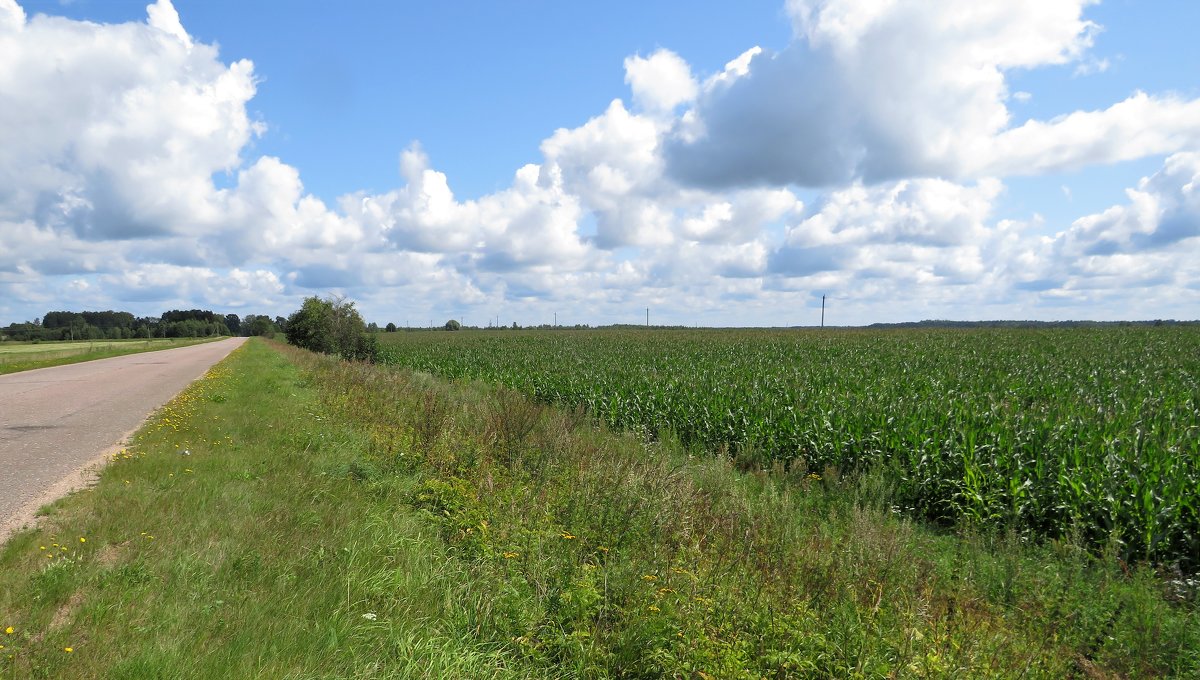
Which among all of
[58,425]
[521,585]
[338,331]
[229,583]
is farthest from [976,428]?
[338,331]

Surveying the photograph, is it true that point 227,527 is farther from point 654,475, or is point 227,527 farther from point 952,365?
point 952,365

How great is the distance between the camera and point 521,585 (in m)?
4.85

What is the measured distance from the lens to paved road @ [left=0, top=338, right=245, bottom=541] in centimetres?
713

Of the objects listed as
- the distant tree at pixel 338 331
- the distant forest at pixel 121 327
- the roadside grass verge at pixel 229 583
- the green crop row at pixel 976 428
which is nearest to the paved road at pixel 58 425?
the roadside grass verge at pixel 229 583

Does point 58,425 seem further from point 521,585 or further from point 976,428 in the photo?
point 976,428

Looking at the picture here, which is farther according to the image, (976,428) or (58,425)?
(58,425)

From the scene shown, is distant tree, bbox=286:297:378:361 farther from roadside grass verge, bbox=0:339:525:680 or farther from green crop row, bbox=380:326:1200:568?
roadside grass verge, bbox=0:339:525:680

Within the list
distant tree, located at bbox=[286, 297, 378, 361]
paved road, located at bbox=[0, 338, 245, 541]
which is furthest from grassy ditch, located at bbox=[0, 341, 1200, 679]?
distant tree, located at bbox=[286, 297, 378, 361]

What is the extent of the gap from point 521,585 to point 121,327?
513ft

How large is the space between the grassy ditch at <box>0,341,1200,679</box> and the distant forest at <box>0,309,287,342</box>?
81645mm

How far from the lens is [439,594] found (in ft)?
15.7

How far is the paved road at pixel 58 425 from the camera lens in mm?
7129

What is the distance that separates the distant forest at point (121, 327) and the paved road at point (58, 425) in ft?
212

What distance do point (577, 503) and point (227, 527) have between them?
3465mm
